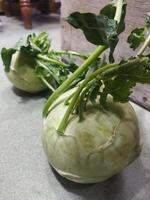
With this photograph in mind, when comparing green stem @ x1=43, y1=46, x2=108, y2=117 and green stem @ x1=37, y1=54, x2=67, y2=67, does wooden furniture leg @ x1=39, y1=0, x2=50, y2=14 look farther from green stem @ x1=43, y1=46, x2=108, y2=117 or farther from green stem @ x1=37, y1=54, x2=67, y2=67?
green stem @ x1=43, y1=46, x2=108, y2=117

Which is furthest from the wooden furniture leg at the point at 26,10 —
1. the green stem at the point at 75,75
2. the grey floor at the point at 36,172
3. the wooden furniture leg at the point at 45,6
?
the green stem at the point at 75,75

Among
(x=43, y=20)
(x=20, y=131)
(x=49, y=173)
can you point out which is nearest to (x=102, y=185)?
(x=49, y=173)

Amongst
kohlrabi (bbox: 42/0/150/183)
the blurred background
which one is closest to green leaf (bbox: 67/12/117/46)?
kohlrabi (bbox: 42/0/150/183)

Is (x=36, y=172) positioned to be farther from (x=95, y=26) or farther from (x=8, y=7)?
(x=8, y=7)

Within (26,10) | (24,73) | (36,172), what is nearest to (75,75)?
(36,172)

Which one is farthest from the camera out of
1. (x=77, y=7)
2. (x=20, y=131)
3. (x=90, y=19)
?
(x=77, y=7)

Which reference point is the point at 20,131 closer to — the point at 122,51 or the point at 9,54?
the point at 9,54
